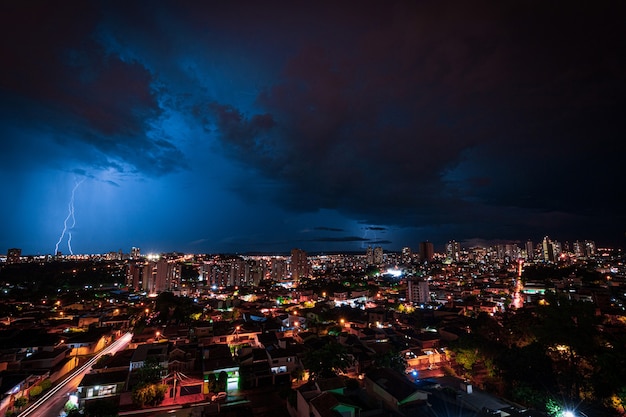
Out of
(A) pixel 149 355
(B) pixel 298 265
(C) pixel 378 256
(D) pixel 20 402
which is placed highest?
(A) pixel 149 355

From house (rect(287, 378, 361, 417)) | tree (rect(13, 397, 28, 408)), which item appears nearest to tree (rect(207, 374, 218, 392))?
house (rect(287, 378, 361, 417))

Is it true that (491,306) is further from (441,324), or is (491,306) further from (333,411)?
(333,411)

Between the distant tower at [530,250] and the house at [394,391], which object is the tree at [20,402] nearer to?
the house at [394,391]

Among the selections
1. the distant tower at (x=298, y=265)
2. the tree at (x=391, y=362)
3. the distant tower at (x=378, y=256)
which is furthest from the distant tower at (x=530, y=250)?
the tree at (x=391, y=362)

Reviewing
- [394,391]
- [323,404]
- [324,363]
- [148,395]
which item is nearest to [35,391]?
[148,395]

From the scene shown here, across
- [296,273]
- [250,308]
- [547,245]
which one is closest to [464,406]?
[250,308]

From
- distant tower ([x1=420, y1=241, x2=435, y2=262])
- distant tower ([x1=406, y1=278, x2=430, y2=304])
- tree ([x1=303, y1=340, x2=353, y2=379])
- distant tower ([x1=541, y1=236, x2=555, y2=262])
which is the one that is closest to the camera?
tree ([x1=303, y1=340, x2=353, y2=379])

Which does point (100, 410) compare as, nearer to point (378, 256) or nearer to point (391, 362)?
point (391, 362)

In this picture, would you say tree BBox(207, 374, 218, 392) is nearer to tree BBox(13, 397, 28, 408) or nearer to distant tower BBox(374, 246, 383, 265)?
tree BBox(13, 397, 28, 408)
